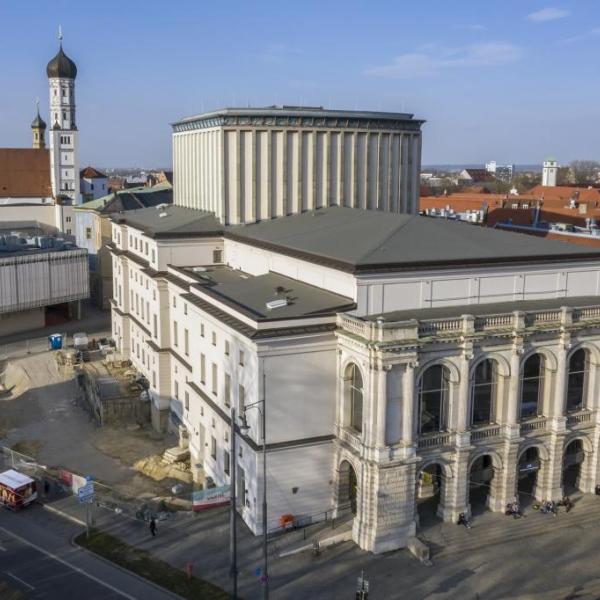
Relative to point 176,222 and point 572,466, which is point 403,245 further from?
point 176,222

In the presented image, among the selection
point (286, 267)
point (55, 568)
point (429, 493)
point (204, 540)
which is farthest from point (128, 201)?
point (55, 568)

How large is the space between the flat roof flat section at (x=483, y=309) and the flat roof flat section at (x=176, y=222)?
77.9ft

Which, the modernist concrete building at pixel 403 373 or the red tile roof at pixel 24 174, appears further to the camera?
the red tile roof at pixel 24 174

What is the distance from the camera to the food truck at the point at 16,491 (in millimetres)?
47500

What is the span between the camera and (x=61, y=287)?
101375 millimetres

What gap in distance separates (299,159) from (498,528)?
35.0 metres

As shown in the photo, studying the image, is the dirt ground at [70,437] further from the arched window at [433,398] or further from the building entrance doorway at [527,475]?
the building entrance doorway at [527,475]

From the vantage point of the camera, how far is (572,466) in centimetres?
5066

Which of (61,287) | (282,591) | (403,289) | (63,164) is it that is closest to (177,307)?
(403,289)

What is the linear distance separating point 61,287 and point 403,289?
67.4 m

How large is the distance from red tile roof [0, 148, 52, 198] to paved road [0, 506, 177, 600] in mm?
101572

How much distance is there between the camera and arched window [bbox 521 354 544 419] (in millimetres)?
45656

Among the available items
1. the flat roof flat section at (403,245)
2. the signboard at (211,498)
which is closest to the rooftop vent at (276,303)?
the flat roof flat section at (403,245)

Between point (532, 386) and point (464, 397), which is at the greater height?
point (464, 397)
